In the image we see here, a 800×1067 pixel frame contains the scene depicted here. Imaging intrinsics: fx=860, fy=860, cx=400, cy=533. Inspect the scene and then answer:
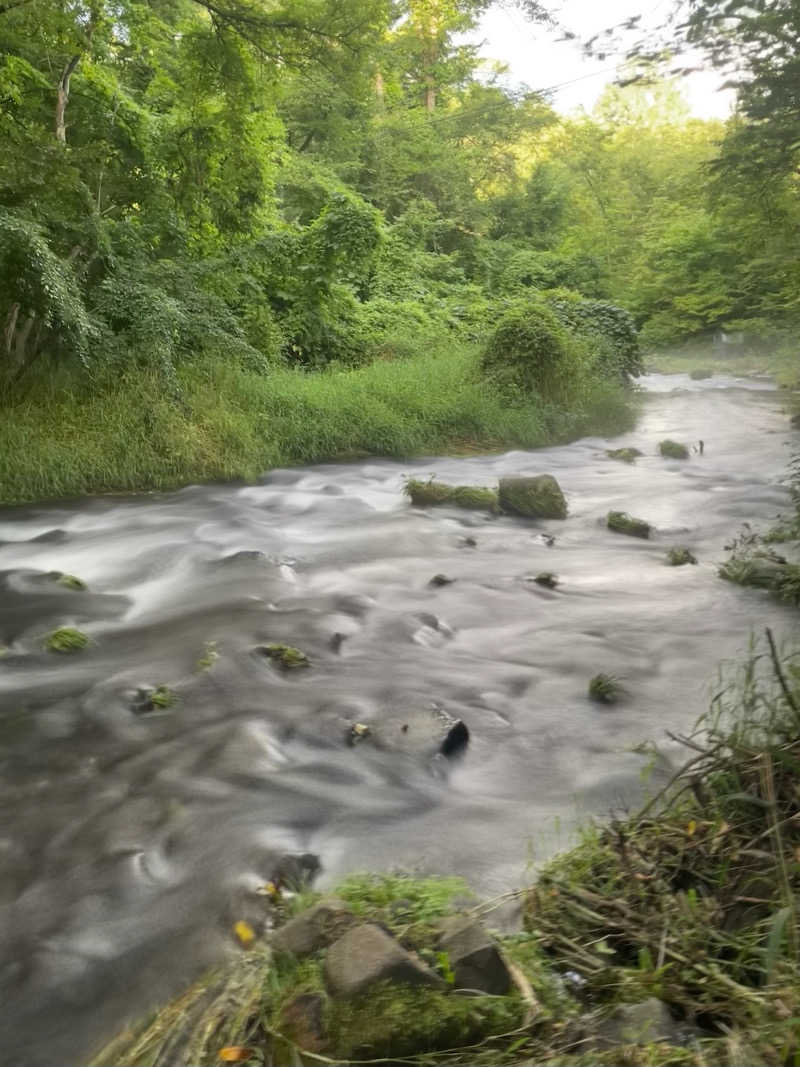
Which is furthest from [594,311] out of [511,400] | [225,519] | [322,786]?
[322,786]

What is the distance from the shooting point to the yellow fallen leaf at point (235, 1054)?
2189mm

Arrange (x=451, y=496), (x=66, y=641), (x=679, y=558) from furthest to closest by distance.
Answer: (x=451, y=496)
(x=679, y=558)
(x=66, y=641)

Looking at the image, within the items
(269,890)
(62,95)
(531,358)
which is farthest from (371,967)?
(531,358)

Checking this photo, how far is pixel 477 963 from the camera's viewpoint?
2213 mm

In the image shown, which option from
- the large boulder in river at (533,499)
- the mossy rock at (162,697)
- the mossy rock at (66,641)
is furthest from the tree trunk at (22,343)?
the mossy rock at (162,697)

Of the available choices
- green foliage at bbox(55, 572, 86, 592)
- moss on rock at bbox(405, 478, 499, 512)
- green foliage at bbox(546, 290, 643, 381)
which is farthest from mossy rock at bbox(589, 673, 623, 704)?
green foliage at bbox(546, 290, 643, 381)

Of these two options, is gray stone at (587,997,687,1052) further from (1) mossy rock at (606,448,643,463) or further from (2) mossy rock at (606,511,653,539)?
(1) mossy rock at (606,448,643,463)

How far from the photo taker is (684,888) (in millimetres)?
2578

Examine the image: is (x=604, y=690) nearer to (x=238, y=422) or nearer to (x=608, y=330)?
(x=238, y=422)

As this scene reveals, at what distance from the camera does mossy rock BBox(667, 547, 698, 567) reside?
25.0ft

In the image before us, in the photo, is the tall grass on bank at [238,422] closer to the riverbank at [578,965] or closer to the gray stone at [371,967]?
the riverbank at [578,965]

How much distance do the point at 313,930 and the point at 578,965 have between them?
742 mm

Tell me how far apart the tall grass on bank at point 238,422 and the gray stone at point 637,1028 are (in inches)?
324

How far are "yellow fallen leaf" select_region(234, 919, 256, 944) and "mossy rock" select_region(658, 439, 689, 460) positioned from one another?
10842 millimetres
